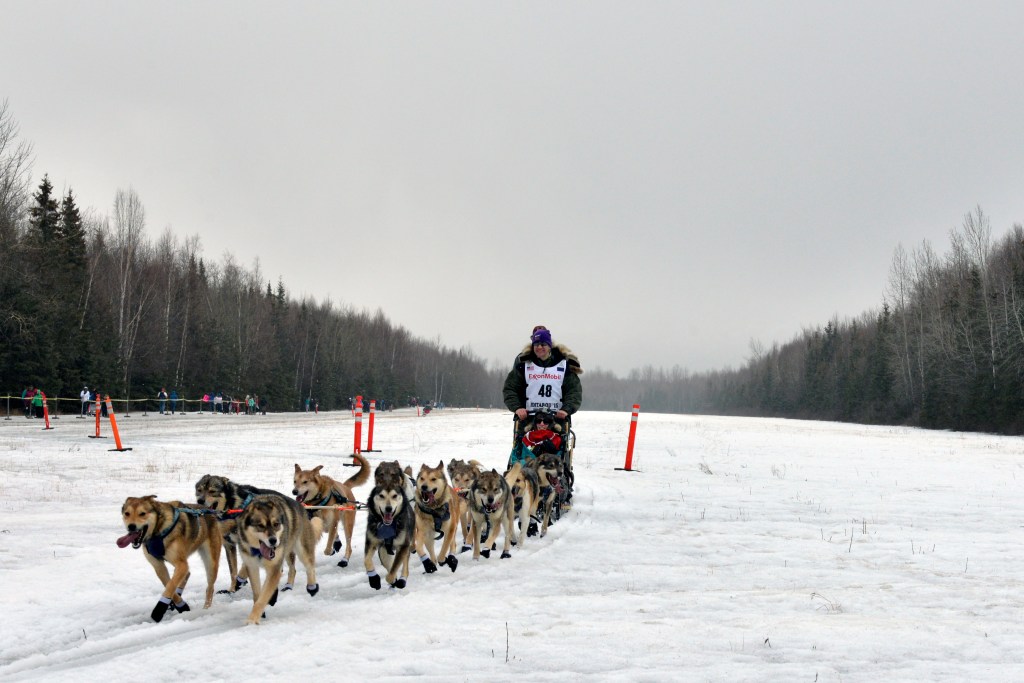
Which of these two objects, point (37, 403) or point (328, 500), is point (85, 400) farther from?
point (328, 500)

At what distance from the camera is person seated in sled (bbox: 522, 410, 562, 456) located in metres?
9.01

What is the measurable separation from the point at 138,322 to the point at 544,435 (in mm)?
49600

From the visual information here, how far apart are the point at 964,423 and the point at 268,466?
2242 inches

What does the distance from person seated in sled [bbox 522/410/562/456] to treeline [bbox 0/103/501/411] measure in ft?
115

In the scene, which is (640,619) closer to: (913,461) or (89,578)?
(89,578)

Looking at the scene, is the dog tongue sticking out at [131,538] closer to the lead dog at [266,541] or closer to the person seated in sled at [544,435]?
the lead dog at [266,541]

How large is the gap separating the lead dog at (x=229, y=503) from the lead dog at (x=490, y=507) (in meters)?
2.17

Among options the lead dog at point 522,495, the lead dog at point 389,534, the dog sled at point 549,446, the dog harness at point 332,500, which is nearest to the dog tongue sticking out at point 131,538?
the lead dog at point 389,534

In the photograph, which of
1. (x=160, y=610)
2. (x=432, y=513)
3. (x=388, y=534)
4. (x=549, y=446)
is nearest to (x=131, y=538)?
(x=160, y=610)

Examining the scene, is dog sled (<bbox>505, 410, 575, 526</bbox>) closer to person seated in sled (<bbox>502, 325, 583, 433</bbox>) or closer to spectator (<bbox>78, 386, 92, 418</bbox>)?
person seated in sled (<bbox>502, 325, 583, 433</bbox>)

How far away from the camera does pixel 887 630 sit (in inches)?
178

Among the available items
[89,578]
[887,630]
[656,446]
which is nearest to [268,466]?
[89,578]

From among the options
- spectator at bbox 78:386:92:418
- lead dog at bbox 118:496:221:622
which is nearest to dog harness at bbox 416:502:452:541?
lead dog at bbox 118:496:221:622

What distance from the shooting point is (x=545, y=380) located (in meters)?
9.38
